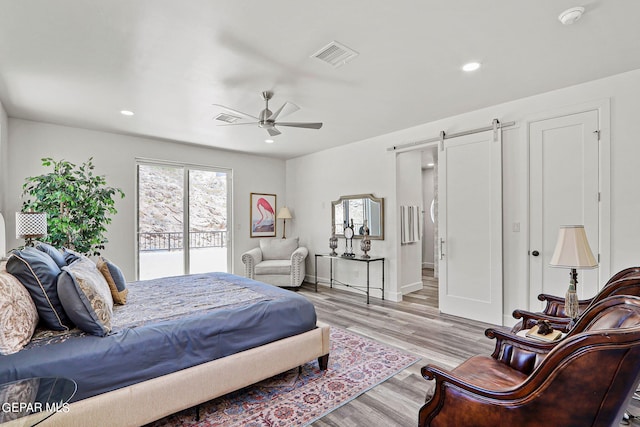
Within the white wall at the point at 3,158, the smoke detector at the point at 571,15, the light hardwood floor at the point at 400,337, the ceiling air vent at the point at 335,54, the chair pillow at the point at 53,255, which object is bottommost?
the light hardwood floor at the point at 400,337

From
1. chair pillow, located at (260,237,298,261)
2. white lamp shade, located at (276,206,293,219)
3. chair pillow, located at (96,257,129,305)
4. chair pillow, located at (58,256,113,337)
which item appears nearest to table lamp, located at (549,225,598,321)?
chair pillow, located at (58,256,113,337)

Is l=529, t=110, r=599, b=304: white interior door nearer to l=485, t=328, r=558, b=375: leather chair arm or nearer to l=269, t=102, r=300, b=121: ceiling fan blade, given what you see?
l=485, t=328, r=558, b=375: leather chair arm

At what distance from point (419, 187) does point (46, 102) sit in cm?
548

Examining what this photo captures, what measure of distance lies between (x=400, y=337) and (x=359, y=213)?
242 cm

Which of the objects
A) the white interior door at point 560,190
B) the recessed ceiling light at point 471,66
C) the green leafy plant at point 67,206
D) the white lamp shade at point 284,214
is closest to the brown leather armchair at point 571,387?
the recessed ceiling light at point 471,66

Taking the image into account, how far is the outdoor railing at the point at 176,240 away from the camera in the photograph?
5215 millimetres

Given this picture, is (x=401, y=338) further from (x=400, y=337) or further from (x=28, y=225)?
(x=28, y=225)

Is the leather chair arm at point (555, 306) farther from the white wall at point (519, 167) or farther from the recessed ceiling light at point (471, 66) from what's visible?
the recessed ceiling light at point (471, 66)

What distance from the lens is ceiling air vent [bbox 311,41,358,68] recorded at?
7.93ft

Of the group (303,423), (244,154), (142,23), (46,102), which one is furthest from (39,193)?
(303,423)

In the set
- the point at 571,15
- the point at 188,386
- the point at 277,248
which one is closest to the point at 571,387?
the point at 188,386

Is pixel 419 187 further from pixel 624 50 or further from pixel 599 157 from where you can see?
pixel 624 50

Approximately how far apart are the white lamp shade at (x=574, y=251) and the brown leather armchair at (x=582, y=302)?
0.17 m

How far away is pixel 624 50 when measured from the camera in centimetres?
253
